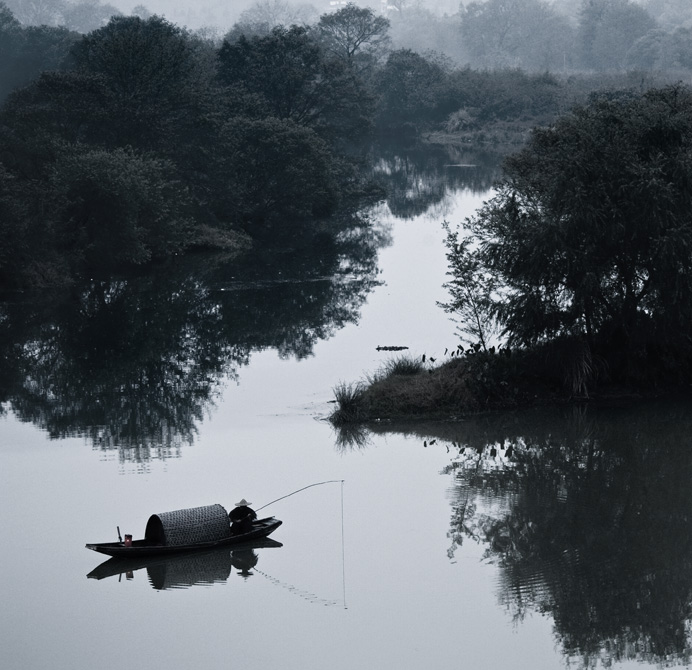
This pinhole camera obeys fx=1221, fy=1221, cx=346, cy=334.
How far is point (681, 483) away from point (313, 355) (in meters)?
12.4

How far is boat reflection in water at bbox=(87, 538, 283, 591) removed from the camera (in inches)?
626

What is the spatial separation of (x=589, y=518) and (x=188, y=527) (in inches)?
235

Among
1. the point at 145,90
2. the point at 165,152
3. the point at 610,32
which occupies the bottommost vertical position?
the point at 165,152

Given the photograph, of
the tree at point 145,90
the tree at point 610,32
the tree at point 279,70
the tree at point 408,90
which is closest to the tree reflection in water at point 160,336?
the tree at point 145,90

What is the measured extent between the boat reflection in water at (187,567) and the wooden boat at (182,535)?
4.7 inches

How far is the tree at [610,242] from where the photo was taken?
24.0 metres

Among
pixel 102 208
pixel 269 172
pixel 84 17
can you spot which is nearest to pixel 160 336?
pixel 102 208

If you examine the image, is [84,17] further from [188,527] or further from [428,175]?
[188,527]

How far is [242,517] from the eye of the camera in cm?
1705

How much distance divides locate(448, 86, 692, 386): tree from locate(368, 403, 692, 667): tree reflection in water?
1.81m

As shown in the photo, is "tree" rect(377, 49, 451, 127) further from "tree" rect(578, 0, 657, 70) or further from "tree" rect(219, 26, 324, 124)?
"tree" rect(578, 0, 657, 70)

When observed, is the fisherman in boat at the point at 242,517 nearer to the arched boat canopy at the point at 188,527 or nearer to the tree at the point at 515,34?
the arched boat canopy at the point at 188,527

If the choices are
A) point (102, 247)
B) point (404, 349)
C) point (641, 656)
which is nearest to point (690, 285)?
point (404, 349)

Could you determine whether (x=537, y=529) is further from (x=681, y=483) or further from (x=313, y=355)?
(x=313, y=355)
